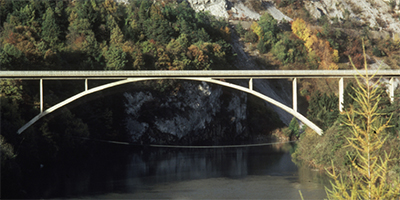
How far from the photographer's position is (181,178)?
1692 inches

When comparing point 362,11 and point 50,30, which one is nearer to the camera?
point 50,30

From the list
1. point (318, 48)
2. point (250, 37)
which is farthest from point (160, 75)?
point (318, 48)

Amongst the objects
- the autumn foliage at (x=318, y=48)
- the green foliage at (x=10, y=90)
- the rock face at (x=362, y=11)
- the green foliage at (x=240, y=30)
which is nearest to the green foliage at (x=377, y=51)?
the autumn foliage at (x=318, y=48)

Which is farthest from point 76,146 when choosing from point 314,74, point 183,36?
point 183,36

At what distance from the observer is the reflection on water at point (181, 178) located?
3572cm

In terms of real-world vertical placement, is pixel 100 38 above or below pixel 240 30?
below

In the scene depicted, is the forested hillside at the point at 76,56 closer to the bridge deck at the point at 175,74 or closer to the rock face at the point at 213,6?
the bridge deck at the point at 175,74

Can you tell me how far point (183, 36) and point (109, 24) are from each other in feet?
39.5

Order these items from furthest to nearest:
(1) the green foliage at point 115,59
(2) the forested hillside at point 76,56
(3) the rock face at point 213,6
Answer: (3) the rock face at point 213,6, (1) the green foliage at point 115,59, (2) the forested hillside at point 76,56

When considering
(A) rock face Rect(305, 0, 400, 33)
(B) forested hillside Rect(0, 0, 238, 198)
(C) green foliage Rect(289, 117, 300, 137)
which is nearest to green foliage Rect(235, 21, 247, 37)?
(B) forested hillside Rect(0, 0, 238, 198)

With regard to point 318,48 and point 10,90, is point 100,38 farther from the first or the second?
point 318,48

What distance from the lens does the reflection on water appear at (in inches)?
1406

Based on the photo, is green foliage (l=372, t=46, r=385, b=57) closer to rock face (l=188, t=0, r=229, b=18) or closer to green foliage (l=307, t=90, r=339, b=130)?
rock face (l=188, t=0, r=229, b=18)

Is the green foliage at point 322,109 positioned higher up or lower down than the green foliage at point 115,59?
lower down
